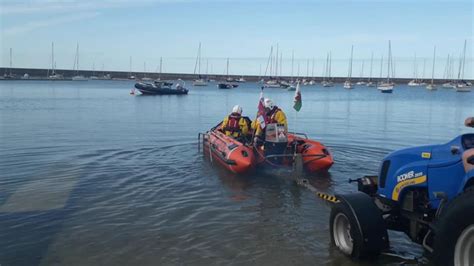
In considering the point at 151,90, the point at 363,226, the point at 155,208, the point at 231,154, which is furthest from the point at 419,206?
the point at 151,90

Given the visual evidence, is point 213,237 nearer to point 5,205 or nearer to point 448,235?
point 448,235

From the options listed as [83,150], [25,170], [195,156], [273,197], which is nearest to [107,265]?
[273,197]

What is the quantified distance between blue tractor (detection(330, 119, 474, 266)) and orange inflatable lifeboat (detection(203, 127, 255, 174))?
538 cm

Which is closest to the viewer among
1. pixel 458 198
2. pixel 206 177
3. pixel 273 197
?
pixel 458 198

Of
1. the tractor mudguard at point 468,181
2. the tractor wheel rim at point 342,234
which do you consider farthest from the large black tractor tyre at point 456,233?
the tractor wheel rim at point 342,234

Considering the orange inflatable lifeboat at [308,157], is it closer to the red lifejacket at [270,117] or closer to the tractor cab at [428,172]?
the red lifejacket at [270,117]

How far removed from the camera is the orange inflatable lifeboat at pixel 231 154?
11.7m

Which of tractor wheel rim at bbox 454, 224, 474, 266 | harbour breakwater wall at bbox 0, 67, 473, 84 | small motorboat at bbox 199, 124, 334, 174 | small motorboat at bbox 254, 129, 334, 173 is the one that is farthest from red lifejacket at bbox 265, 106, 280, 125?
harbour breakwater wall at bbox 0, 67, 473, 84

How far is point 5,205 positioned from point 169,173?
4281mm

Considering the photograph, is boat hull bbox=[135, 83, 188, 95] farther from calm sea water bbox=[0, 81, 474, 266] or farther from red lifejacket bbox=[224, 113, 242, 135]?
red lifejacket bbox=[224, 113, 242, 135]

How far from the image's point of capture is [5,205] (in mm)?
8852

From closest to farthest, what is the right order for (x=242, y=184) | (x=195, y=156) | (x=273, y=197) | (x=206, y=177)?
(x=273, y=197) → (x=242, y=184) → (x=206, y=177) → (x=195, y=156)

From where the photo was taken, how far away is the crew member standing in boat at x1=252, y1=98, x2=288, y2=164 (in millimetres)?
12188

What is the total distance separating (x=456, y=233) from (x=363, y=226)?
136 cm
